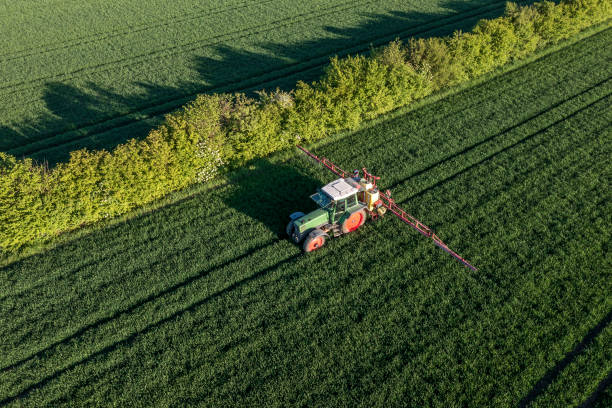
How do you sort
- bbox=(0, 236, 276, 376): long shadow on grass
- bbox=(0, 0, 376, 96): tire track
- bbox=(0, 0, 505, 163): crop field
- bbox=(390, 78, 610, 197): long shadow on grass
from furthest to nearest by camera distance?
bbox=(0, 0, 376, 96): tire track, bbox=(0, 0, 505, 163): crop field, bbox=(390, 78, 610, 197): long shadow on grass, bbox=(0, 236, 276, 376): long shadow on grass

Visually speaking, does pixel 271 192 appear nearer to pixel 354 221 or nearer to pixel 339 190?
pixel 339 190

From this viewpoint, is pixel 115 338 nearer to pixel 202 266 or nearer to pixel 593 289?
pixel 202 266

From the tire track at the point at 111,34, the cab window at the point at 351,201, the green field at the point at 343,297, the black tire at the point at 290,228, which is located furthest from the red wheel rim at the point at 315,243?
the tire track at the point at 111,34

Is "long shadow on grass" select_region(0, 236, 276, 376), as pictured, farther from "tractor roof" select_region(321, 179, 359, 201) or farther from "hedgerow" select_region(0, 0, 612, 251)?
"hedgerow" select_region(0, 0, 612, 251)

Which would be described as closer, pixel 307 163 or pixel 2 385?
pixel 2 385

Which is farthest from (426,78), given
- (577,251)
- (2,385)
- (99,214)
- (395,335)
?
(2,385)

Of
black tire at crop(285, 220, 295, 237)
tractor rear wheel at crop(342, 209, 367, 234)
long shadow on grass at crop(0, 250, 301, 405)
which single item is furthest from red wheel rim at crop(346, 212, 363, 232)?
long shadow on grass at crop(0, 250, 301, 405)
